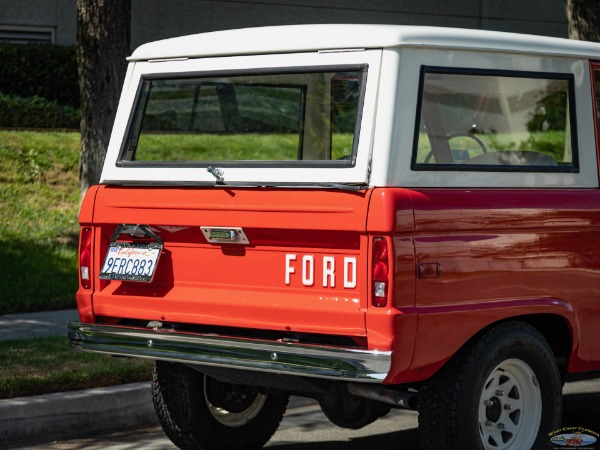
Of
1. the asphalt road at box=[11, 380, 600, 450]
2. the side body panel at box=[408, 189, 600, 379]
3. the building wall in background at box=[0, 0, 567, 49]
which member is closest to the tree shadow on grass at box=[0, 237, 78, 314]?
the asphalt road at box=[11, 380, 600, 450]

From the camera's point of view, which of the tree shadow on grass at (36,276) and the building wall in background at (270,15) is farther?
the building wall in background at (270,15)

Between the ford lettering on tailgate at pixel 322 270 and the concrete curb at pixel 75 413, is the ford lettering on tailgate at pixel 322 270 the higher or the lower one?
the higher one

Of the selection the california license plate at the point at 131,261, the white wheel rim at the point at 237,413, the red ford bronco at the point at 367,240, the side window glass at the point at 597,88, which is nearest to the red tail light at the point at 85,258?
the red ford bronco at the point at 367,240

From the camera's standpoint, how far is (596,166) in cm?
638

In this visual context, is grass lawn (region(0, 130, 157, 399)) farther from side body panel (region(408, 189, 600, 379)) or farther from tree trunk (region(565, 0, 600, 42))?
tree trunk (region(565, 0, 600, 42))

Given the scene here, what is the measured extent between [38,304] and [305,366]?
6135 mm

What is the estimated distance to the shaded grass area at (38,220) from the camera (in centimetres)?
1132

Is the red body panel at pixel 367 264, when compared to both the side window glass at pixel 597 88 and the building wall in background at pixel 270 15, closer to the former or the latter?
the side window glass at pixel 597 88

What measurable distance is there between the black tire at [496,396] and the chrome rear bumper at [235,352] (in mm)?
446

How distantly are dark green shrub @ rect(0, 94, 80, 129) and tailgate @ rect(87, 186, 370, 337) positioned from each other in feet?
34.1

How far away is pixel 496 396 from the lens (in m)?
5.85

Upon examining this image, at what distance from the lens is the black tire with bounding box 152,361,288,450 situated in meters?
6.50

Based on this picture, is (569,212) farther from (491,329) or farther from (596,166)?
(491,329)

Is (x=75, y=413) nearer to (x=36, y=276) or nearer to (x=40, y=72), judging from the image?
(x=36, y=276)
